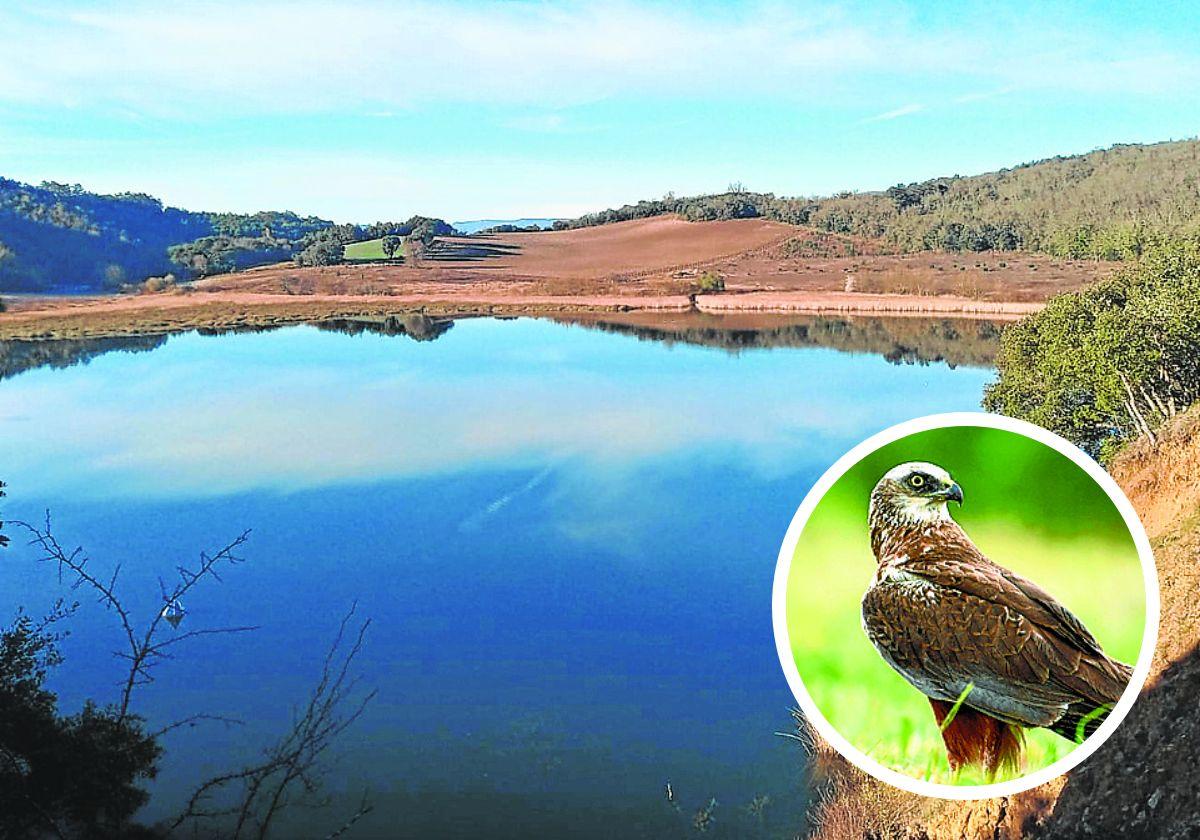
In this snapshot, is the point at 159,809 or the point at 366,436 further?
the point at 366,436

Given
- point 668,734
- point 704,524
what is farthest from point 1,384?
point 668,734

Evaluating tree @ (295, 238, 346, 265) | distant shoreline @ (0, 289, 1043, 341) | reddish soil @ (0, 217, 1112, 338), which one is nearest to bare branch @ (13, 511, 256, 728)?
distant shoreline @ (0, 289, 1043, 341)

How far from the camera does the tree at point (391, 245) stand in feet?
216

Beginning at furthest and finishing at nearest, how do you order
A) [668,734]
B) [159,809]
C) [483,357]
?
[483,357] → [668,734] → [159,809]

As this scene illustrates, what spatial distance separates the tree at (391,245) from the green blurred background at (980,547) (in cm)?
6803

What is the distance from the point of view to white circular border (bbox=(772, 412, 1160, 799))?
109 centimetres

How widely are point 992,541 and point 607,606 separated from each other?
9.95 metres

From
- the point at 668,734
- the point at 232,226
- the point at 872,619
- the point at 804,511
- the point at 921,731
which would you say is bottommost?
the point at 668,734

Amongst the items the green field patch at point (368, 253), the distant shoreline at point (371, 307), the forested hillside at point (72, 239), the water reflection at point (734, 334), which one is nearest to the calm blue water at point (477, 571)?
the water reflection at point (734, 334)

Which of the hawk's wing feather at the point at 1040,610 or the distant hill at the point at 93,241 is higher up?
the distant hill at the point at 93,241

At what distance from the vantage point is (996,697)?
1074mm

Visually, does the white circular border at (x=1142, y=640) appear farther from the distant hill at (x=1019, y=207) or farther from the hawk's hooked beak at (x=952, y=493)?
the distant hill at (x=1019, y=207)

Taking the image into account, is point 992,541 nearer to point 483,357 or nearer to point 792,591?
point 792,591

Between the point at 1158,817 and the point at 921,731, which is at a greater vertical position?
the point at 921,731
